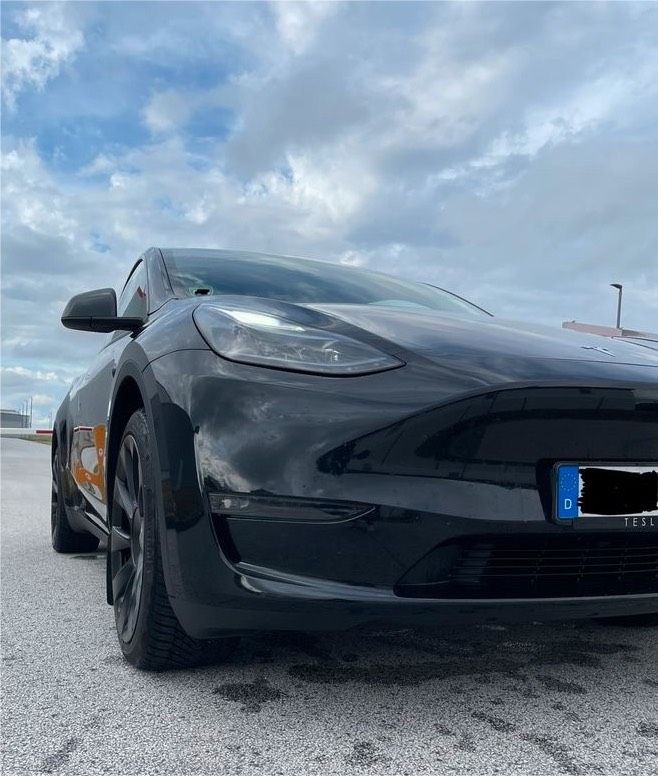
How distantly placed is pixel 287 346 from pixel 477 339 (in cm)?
51

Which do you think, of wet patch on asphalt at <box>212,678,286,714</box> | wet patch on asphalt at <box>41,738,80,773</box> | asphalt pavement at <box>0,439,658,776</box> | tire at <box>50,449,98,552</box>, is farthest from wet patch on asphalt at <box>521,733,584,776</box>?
tire at <box>50,449,98,552</box>

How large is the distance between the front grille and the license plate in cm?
5

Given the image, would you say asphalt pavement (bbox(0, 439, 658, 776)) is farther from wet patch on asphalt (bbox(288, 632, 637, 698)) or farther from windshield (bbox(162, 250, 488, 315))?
windshield (bbox(162, 250, 488, 315))

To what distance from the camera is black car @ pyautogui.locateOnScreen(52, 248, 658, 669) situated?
1.74m

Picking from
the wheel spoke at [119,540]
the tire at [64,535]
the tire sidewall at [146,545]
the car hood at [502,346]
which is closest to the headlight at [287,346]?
the car hood at [502,346]

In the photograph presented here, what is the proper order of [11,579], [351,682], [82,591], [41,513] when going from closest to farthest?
1. [351,682]
2. [82,591]
3. [11,579]
4. [41,513]

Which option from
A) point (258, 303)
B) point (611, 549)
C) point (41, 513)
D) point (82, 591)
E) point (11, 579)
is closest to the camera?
point (611, 549)

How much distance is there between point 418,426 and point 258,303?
→ 2.36ft

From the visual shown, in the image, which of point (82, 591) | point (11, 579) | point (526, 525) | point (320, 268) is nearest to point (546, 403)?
point (526, 525)

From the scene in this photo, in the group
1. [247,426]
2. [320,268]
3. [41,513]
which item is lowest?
[41,513]

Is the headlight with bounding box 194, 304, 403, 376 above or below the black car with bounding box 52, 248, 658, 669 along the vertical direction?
above

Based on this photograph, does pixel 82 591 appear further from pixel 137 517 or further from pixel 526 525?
pixel 526 525

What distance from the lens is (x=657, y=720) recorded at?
1.91 m

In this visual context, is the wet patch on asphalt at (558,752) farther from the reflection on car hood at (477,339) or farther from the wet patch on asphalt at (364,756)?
the reflection on car hood at (477,339)
